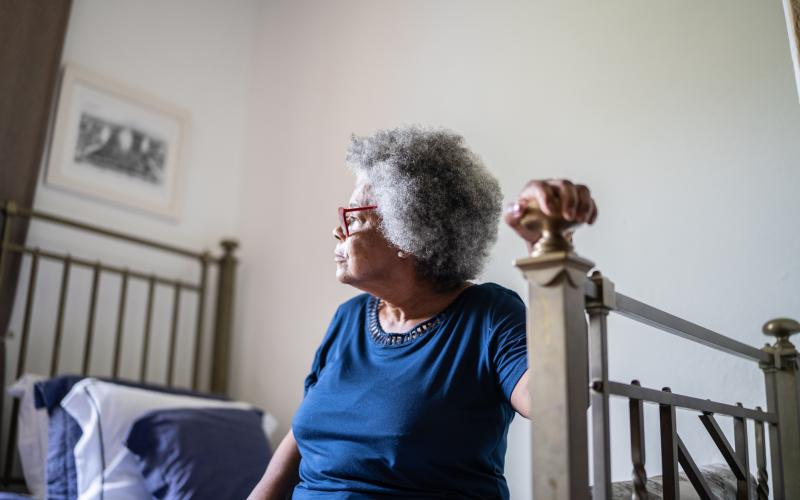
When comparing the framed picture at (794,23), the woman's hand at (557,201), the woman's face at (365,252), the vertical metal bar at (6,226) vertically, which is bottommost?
the woman's hand at (557,201)

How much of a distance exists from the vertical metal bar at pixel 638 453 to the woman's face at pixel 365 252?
544mm

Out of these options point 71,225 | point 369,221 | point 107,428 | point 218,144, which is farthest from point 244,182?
point 369,221

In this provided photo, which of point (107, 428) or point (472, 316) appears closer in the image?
point (472, 316)

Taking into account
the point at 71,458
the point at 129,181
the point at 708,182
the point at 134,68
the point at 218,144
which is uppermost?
the point at 134,68

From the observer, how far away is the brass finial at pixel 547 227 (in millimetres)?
710

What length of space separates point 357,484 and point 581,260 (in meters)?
0.56

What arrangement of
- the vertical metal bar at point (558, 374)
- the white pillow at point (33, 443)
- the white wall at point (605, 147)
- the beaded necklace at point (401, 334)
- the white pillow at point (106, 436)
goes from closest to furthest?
the vertical metal bar at point (558, 374) < the beaded necklace at point (401, 334) < the white wall at point (605, 147) < the white pillow at point (106, 436) < the white pillow at point (33, 443)

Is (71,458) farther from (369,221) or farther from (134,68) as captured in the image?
(134,68)

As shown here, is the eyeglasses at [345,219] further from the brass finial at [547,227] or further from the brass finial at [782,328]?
the brass finial at [782,328]

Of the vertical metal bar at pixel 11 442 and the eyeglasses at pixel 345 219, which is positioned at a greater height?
the eyeglasses at pixel 345 219

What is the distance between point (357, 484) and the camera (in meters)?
1.10

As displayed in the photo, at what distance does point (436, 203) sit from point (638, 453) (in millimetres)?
602

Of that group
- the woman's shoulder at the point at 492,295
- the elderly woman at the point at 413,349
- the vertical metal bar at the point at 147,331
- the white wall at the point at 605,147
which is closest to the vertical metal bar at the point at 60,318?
the vertical metal bar at the point at 147,331

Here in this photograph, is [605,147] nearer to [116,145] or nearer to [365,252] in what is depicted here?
[365,252]
